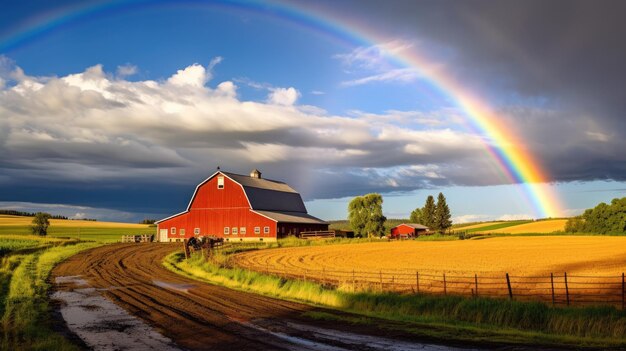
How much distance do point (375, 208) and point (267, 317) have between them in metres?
94.5

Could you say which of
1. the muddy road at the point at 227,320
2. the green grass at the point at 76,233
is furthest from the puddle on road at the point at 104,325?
the green grass at the point at 76,233

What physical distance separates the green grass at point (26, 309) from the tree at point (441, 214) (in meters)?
114

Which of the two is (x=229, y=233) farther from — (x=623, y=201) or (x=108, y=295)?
(x=623, y=201)

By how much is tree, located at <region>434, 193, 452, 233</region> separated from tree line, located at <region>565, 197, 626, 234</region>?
31602mm

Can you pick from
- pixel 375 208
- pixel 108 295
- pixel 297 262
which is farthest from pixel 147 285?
pixel 375 208

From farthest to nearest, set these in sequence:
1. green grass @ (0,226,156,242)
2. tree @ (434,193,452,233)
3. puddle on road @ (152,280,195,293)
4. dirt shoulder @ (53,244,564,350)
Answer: tree @ (434,193,452,233), green grass @ (0,226,156,242), puddle on road @ (152,280,195,293), dirt shoulder @ (53,244,564,350)

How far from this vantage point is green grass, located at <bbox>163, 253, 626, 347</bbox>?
15.4 meters

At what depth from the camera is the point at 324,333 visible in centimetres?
1573

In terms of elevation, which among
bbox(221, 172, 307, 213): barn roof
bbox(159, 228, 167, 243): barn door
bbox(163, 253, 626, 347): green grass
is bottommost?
bbox(163, 253, 626, 347): green grass

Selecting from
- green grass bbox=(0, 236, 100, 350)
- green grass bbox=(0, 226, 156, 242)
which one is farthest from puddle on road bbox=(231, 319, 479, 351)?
green grass bbox=(0, 226, 156, 242)

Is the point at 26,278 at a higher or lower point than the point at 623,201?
lower

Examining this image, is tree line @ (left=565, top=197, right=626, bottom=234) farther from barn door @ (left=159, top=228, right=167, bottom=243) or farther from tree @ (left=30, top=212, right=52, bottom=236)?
Result: tree @ (left=30, top=212, right=52, bottom=236)

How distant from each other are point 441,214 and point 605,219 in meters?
40.4

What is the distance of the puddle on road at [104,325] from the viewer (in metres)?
14.3
